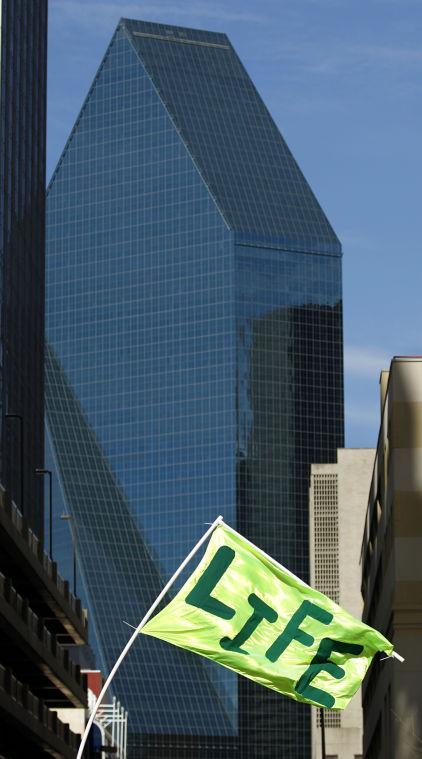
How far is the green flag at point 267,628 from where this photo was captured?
36344mm

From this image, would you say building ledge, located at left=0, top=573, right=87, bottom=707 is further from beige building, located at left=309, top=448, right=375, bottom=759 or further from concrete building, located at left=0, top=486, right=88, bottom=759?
beige building, located at left=309, top=448, right=375, bottom=759

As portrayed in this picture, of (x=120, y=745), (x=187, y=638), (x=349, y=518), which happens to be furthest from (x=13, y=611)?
(x=120, y=745)

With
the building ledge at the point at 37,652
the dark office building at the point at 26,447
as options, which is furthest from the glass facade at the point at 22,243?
the building ledge at the point at 37,652

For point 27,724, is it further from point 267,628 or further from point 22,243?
point 22,243

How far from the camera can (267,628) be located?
121 ft

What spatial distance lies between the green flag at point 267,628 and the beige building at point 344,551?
114 meters

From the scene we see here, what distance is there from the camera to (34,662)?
316 ft

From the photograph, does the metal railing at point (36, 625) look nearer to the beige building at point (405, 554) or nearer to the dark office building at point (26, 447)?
the dark office building at point (26, 447)

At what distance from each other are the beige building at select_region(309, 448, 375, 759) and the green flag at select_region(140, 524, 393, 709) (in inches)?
4469

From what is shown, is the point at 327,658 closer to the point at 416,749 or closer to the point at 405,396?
the point at 416,749

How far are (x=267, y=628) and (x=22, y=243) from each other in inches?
4800

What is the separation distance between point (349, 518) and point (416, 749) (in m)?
103

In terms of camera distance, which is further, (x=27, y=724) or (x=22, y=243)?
(x=22, y=243)

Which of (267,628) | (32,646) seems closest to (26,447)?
(32,646)
